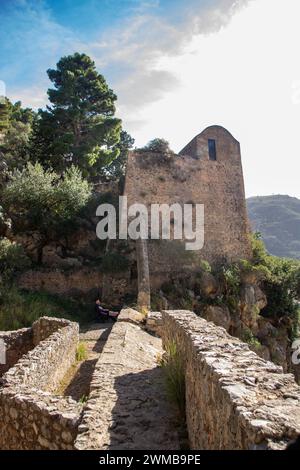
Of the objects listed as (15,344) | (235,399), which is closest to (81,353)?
(15,344)

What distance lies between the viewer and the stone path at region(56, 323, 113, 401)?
23.1 feet

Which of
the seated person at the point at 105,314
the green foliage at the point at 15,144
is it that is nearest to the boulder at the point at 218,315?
the seated person at the point at 105,314

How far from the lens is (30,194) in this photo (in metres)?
18.1

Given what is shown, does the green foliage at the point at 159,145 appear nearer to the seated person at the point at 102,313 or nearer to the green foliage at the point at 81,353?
the seated person at the point at 102,313

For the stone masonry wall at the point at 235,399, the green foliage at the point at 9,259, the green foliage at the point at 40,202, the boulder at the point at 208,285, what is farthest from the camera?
the boulder at the point at 208,285

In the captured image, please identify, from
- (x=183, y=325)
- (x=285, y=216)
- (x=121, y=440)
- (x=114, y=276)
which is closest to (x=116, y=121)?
(x=114, y=276)

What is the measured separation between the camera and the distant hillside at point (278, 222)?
8450cm

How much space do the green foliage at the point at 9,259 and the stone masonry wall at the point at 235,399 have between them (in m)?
13.2

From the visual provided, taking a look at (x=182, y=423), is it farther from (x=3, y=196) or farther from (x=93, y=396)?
(x=3, y=196)

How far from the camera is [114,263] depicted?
57.5ft

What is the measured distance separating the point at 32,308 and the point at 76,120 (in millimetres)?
15218

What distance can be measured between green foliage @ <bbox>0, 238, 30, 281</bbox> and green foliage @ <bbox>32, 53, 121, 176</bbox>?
9.09 metres

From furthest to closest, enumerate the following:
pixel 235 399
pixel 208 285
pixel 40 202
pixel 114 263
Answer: pixel 208 285 → pixel 40 202 → pixel 114 263 → pixel 235 399

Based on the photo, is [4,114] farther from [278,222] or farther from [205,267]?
[278,222]
